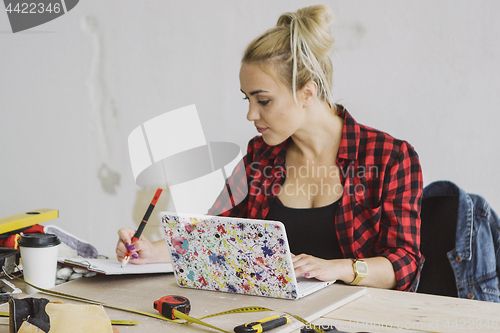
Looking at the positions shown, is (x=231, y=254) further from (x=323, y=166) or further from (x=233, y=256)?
(x=323, y=166)

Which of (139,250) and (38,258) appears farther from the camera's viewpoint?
(139,250)

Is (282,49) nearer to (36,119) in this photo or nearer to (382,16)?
(382,16)

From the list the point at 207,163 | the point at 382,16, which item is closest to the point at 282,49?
the point at 382,16

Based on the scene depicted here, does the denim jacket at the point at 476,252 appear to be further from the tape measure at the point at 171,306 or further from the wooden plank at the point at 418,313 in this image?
the tape measure at the point at 171,306

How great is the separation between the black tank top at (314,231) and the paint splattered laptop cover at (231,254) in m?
0.49

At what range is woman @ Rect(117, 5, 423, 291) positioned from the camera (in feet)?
4.07

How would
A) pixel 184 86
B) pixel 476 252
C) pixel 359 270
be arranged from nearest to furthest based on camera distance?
pixel 359 270 → pixel 476 252 → pixel 184 86

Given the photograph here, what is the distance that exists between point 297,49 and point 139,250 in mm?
699

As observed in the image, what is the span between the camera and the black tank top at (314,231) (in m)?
1.34

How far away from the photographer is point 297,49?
131 cm

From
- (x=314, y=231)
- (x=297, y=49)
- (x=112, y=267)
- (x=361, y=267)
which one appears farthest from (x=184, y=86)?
(x=361, y=267)

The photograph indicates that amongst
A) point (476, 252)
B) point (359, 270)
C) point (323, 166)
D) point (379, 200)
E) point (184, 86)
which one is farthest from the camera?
point (184, 86)

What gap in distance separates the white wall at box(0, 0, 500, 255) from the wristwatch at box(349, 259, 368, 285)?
1.16 meters

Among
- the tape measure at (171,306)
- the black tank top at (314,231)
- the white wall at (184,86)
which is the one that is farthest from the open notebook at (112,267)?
the white wall at (184,86)
